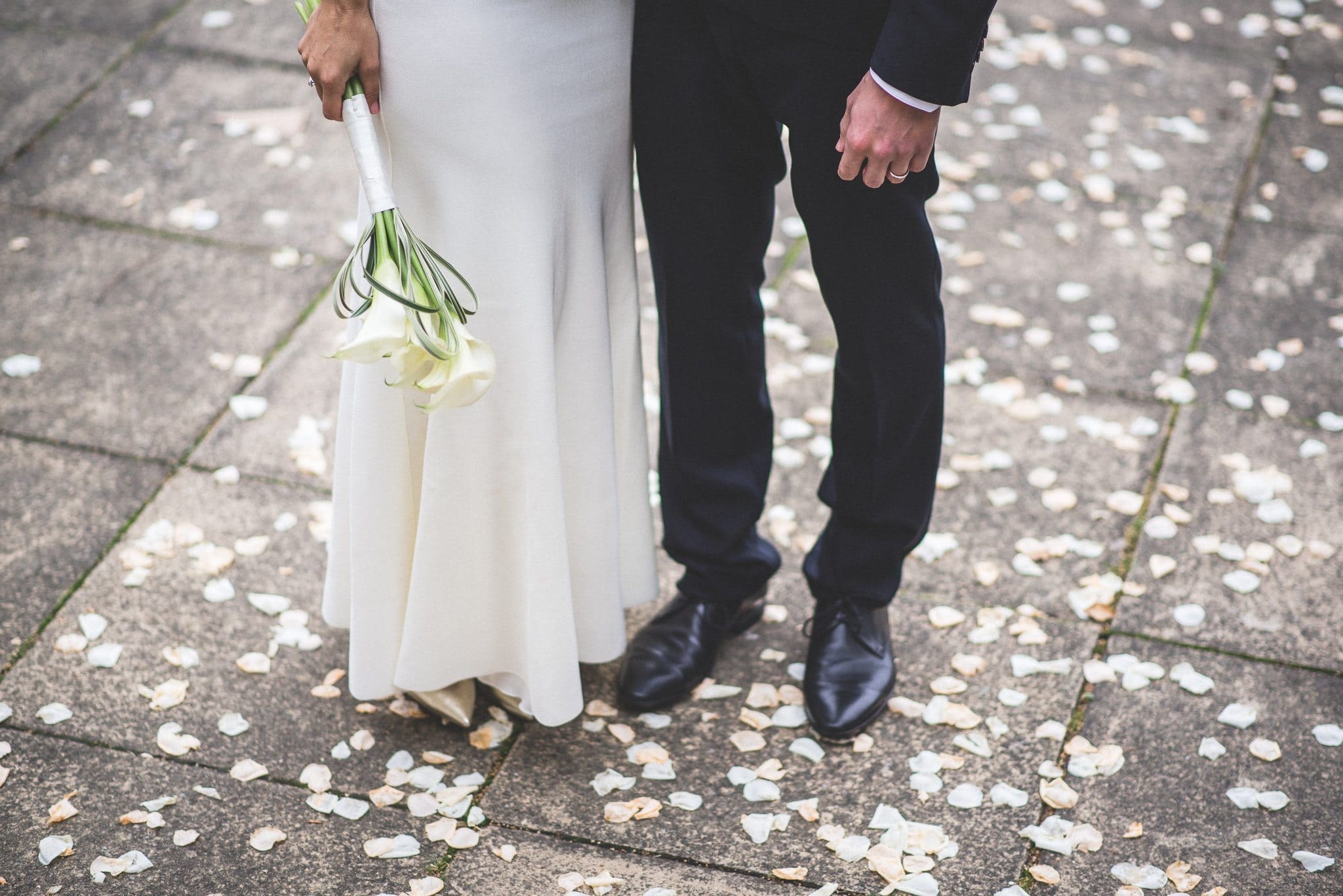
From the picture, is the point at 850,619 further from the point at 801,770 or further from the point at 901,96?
the point at 901,96

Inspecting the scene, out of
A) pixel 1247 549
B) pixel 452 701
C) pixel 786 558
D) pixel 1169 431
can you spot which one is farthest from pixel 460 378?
pixel 1169 431

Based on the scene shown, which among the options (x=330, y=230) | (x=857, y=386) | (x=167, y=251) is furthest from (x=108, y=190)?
(x=857, y=386)

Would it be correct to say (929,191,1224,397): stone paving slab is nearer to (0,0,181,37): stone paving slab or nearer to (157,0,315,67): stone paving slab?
(157,0,315,67): stone paving slab

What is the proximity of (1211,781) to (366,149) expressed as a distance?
1.90 m

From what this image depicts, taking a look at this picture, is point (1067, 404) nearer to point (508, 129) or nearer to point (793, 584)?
point (793, 584)

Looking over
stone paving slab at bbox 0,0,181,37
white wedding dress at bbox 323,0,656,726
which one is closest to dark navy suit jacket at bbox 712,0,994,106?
white wedding dress at bbox 323,0,656,726

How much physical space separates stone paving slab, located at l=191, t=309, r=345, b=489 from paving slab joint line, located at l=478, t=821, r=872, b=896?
113cm

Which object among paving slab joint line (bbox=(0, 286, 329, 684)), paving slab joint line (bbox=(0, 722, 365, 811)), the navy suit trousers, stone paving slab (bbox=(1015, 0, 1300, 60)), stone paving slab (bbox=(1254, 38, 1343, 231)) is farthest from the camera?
stone paving slab (bbox=(1015, 0, 1300, 60))

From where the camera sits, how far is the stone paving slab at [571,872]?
2.20m

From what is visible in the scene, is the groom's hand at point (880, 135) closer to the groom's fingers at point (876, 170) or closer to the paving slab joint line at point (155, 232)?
the groom's fingers at point (876, 170)

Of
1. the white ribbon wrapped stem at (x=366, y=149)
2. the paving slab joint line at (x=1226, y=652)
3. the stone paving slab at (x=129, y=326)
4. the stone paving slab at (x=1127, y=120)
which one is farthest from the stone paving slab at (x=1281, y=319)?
the stone paving slab at (x=129, y=326)

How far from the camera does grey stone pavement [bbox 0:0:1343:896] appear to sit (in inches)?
89.8

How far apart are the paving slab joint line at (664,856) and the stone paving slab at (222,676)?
188 mm

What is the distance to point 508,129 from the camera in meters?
1.94
